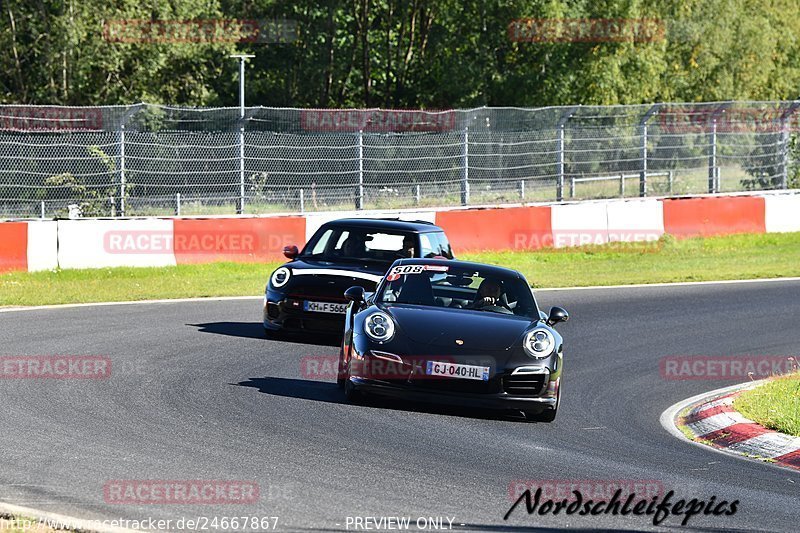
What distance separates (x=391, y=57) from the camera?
54469mm

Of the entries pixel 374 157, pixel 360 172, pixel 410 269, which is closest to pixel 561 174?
pixel 374 157

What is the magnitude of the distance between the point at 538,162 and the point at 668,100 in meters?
28.0

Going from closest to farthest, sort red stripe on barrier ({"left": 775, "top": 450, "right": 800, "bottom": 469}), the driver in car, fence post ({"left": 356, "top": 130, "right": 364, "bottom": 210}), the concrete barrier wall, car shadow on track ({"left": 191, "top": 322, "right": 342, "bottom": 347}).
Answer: red stripe on barrier ({"left": 775, "top": 450, "right": 800, "bottom": 469}) < the driver in car < car shadow on track ({"left": 191, "top": 322, "right": 342, "bottom": 347}) < the concrete barrier wall < fence post ({"left": 356, "top": 130, "right": 364, "bottom": 210})

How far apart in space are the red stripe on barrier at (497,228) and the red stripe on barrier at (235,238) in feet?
9.38

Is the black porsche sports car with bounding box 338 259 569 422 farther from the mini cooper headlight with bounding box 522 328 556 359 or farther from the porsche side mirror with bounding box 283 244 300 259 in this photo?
the porsche side mirror with bounding box 283 244 300 259

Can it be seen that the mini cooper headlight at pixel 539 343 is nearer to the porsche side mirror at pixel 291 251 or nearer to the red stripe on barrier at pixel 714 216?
the porsche side mirror at pixel 291 251

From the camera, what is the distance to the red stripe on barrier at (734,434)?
9.85 meters

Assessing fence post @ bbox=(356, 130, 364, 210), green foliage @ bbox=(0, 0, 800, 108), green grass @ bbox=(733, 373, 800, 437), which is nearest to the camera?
green grass @ bbox=(733, 373, 800, 437)

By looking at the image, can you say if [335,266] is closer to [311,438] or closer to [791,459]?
[311,438]

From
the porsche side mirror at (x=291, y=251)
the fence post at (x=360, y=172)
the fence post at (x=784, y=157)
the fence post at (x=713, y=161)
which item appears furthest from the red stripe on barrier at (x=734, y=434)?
the fence post at (x=784, y=157)

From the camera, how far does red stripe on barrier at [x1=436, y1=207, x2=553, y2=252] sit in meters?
23.1

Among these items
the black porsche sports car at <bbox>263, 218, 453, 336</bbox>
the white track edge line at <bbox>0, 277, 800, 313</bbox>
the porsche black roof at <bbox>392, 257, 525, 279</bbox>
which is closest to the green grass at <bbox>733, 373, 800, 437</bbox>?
the porsche black roof at <bbox>392, 257, 525, 279</bbox>

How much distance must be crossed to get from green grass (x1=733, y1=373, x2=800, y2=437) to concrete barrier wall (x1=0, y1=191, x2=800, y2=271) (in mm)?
10747

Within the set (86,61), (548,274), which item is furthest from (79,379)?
(86,61)
